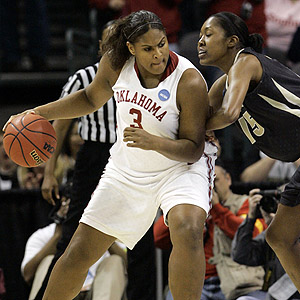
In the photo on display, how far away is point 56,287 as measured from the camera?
3.51 meters

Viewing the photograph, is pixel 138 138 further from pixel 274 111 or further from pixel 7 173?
pixel 7 173

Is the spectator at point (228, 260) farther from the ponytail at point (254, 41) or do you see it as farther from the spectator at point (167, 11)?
the spectator at point (167, 11)

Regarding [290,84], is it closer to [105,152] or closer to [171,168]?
[171,168]

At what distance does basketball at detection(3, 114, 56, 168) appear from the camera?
3649mm

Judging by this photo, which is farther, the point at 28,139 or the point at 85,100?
the point at 85,100

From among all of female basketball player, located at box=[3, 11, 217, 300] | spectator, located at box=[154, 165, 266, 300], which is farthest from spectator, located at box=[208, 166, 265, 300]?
female basketball player, located at box=[3, 11, 217, 300]

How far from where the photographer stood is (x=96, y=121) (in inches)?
181

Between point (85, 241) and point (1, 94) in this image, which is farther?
point (1, 94)

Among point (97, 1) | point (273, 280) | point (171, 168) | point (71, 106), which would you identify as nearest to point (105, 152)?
point (71, 106)

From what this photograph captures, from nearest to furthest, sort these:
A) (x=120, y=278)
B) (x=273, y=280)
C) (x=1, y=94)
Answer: (x=273, y=280), (x=120, y=278), (x=1, y=94)

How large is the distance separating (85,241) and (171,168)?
62 centimetres

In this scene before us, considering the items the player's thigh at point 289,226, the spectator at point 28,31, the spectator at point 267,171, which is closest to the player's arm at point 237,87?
the player's thigh at point 289,226

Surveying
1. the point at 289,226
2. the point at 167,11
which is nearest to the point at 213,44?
the point at 289,226

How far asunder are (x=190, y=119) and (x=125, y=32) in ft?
2.02
